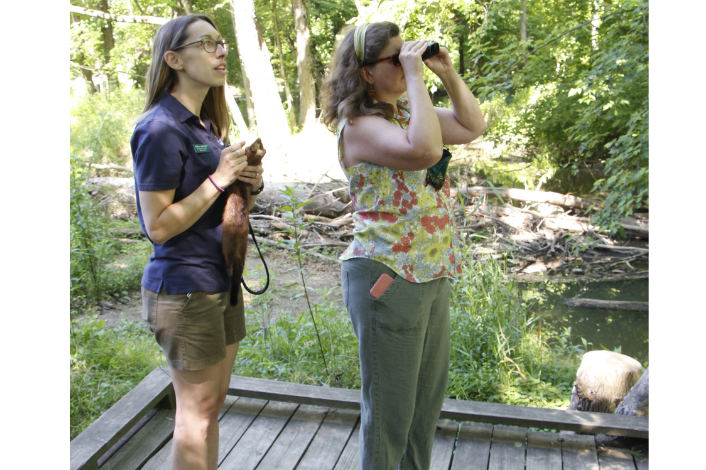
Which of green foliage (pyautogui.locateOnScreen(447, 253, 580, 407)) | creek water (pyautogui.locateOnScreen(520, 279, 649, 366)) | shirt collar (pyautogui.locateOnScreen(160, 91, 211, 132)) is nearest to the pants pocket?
shirt collar (pyautogui.locateOnScreen(160, 91, 211, 132))

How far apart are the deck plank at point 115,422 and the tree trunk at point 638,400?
7.08 ft

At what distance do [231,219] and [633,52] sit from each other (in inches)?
186

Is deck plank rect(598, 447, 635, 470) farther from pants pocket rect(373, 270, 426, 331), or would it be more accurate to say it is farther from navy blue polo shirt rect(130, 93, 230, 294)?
navy blue polo shirt rect(130, 93, 230, 294)

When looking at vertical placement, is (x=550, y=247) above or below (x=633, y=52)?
below

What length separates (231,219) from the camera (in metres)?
1.62

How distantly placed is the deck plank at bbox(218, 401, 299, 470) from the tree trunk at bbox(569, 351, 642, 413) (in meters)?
1.45

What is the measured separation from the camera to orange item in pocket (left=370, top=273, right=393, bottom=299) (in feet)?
5.03

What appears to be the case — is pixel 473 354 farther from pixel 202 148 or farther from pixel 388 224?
pixel 202 148

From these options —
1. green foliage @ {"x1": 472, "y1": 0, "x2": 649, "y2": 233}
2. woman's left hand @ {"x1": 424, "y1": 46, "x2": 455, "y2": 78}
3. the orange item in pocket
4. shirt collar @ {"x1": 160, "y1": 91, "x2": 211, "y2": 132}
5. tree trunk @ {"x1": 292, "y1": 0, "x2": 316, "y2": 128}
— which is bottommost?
the orange item in pocket

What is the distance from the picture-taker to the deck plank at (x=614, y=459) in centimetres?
209

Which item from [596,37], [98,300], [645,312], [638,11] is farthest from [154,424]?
[596,37]

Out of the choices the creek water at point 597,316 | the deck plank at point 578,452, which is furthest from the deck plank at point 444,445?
the creek water at point 597,316

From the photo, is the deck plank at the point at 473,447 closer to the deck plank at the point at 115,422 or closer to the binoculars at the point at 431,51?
the deck plank at the point at 115,422
